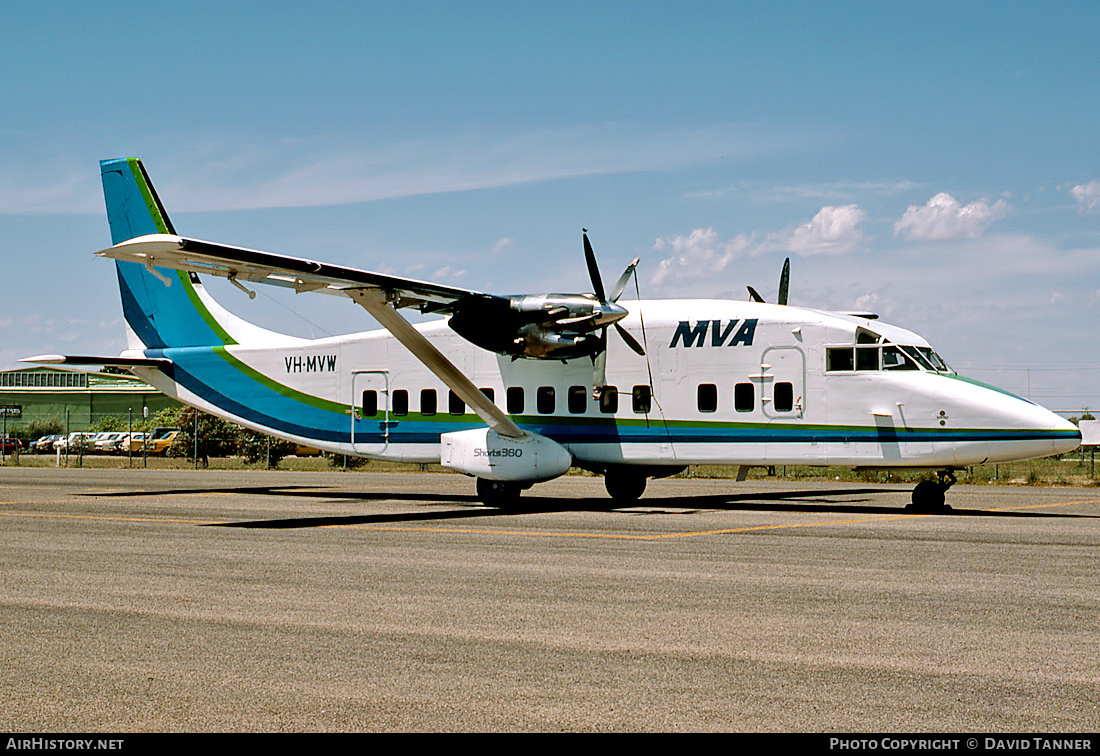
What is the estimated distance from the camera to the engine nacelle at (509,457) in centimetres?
2288

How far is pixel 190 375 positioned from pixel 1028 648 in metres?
24.7

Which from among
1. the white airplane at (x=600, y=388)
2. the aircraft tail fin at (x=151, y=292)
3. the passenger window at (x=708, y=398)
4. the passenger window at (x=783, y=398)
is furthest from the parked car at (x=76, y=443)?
the passenger window at (x=783, y=398)

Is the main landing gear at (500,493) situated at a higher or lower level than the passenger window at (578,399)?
lower

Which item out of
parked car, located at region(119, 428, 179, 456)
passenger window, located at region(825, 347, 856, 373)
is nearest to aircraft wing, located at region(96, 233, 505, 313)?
passenger window, located at region(825, 347, 856, 373)

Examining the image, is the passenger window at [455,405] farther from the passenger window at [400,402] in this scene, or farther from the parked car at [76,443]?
the parked car at [76,443]

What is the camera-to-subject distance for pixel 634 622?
29.0 feet

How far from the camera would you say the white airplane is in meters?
19.9

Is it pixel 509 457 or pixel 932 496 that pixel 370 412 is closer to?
pixel 509 457

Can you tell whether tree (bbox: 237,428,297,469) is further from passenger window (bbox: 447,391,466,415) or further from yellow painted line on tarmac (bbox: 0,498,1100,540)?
yellow painted line on tarmac (bbox: 0,498,1100,540)

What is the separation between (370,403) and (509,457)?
188 inches

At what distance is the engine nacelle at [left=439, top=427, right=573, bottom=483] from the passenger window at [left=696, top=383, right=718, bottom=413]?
3163 millimetres

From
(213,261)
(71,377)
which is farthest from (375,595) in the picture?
(71,377)

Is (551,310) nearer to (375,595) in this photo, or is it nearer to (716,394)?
(716,394)

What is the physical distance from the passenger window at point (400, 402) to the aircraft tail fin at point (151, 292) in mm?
5415
